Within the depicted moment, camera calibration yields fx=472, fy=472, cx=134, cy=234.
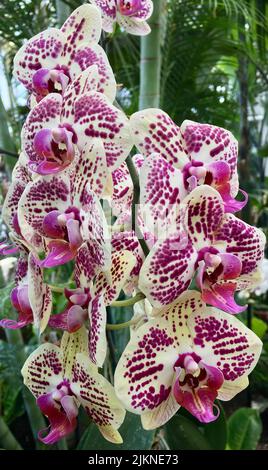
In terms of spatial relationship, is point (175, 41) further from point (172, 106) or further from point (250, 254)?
point (250, 254)

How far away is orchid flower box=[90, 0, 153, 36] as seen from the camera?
458mm

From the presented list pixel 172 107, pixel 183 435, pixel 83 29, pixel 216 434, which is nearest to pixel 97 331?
pixel 83 29

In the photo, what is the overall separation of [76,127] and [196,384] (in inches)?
8.0

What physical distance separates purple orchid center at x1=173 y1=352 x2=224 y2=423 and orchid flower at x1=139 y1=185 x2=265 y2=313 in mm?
44

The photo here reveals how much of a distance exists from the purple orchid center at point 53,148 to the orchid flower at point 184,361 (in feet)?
0.42

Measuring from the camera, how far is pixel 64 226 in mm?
328

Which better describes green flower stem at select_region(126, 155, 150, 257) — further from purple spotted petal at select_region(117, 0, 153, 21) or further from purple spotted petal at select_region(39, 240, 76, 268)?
purple spotted petal at select_region(117, 0, 153, 21)

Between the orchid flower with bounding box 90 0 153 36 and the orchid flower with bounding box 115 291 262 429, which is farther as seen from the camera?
the orchid flower with bounding box 90 0 153 36

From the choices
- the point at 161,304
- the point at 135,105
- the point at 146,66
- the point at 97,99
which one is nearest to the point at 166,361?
the point at 161,304

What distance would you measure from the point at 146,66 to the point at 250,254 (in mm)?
762

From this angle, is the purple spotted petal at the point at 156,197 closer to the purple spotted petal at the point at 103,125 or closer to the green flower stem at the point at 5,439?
the purple spotted petal at the point at 103,125

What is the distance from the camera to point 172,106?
149 centimetres

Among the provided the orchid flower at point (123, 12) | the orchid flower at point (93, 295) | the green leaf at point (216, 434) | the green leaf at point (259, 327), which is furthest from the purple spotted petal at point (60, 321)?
the green leaf at point (259, 327)

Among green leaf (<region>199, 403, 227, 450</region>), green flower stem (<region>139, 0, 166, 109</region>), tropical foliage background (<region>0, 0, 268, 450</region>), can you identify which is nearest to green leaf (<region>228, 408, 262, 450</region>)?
tropical foliage background (<region>0, 0, 268, 450</region>)
